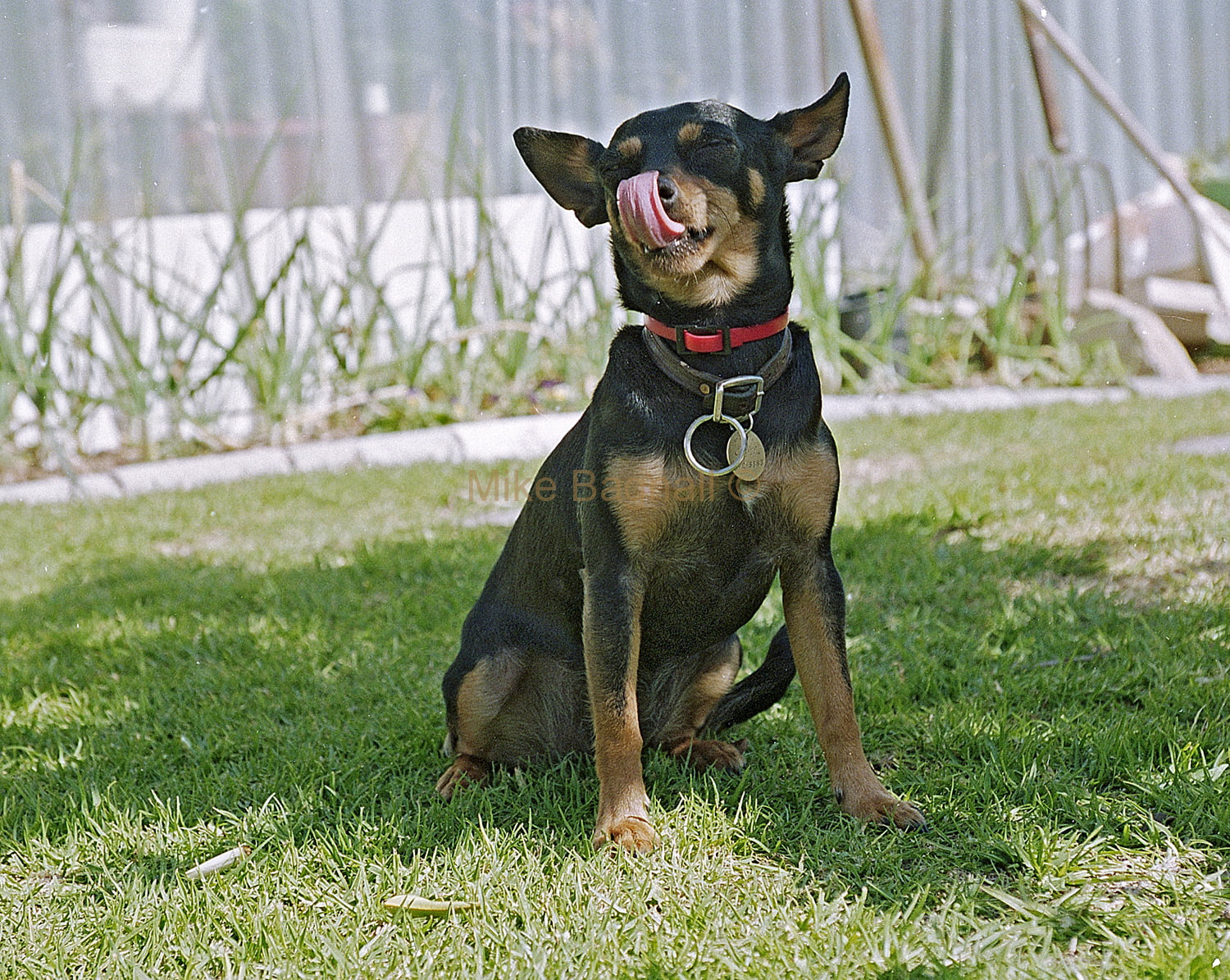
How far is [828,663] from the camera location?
2.46 metres

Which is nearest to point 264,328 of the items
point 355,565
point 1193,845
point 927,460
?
point 355,565

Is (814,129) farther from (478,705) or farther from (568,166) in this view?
(478,705)

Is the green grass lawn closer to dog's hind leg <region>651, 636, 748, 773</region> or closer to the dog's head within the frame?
dog's hind leg <region>651, 636, 748, 773</region>

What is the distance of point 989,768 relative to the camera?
2510 millimetres

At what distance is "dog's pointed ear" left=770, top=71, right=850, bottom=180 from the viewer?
8.26ft

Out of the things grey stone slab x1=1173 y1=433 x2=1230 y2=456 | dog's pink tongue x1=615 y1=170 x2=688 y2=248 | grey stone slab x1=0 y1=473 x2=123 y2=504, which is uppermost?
dog's pink tongue x1=615 y1=170 x2=688 y2=248

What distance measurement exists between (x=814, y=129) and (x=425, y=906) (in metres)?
1.78

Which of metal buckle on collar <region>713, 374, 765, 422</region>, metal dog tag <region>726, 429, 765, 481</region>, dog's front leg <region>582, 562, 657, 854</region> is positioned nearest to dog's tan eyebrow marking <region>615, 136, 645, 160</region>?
metal buckle on collar <region>713, 374, 765, 422</region>

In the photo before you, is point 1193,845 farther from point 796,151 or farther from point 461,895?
point 796,151

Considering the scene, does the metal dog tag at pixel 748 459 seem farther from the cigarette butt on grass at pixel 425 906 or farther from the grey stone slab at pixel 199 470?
the grey stone slab at pixel 199 470

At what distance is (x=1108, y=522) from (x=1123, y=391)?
320 centimetres

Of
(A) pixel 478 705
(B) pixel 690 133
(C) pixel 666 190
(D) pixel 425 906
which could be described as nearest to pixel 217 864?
(D) pixel 425 906

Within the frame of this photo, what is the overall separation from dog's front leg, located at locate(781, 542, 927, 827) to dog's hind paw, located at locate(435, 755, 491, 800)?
2.56ft

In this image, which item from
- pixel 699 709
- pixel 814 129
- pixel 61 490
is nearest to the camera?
pixel 814 129
